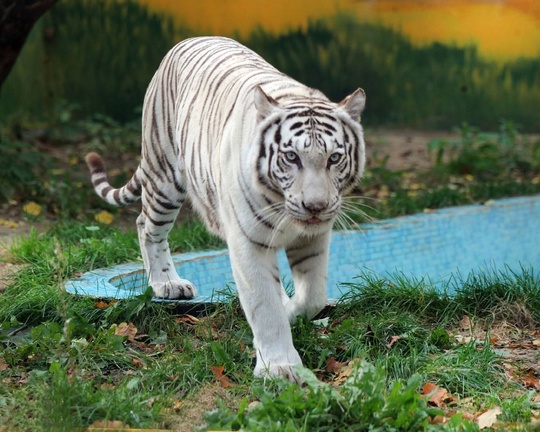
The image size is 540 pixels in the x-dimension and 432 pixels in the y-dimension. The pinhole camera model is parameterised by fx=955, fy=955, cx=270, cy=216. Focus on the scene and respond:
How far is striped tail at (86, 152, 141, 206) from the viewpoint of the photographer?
5238 millimetres

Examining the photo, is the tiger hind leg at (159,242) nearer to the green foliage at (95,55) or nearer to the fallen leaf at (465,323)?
the fallen leaf at (465,323)

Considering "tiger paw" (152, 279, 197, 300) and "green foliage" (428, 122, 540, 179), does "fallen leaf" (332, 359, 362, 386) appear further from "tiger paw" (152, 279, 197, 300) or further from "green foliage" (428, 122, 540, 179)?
"green foliage" (428, 122, 540, 179)

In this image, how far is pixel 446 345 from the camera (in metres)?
3.99

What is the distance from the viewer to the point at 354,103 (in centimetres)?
372

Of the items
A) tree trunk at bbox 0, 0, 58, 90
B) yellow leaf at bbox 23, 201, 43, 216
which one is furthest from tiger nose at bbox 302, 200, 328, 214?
tree trunk at bbox 0, 0, 58, 90

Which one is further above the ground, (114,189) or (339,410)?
(339,410)

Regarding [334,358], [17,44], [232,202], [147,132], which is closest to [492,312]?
[334,358]

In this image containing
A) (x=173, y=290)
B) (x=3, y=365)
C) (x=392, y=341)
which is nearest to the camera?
(x=3, y=365)

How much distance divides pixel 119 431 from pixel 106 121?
7076 mm

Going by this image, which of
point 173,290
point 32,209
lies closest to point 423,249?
point 173,290

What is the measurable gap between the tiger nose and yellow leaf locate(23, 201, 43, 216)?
355cm

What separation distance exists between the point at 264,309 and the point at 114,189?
1962mm

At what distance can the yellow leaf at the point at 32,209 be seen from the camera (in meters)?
6.59

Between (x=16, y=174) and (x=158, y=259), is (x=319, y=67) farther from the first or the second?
(x=158, y=259)
